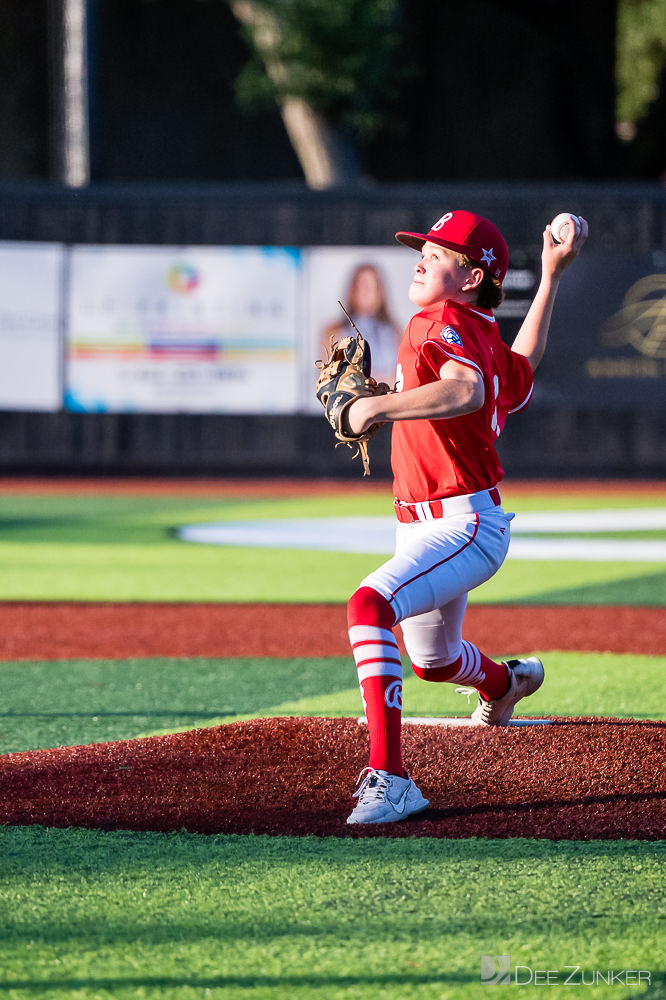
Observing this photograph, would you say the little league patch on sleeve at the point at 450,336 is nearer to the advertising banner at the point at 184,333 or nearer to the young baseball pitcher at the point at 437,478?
the young baseball pitcher at the point at 437,478

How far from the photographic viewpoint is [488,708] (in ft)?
15.1

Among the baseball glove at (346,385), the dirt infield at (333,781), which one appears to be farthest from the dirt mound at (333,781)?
the baseball glove at (346,385)

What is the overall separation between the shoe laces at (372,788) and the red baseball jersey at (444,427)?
2.60 feet

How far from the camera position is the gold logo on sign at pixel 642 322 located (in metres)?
18.0

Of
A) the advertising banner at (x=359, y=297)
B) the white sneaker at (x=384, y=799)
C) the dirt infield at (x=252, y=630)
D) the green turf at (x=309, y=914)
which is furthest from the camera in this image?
the advertising banner at (x=359, y=297)

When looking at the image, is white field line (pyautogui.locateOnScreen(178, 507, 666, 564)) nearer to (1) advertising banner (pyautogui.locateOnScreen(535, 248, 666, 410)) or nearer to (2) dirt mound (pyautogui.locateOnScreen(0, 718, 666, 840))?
(1) advertising banner (pyautogui.locateOnScreen(535, 248, 666, 410))

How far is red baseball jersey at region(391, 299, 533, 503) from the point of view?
3771 mm

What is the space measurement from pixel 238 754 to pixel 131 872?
1.11 m

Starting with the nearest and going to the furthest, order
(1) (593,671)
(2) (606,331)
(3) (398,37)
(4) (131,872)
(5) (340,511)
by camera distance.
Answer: (4) (131,872), (1) (593,671), (5) (340,511), (2) (606,331), (3) (398,37)

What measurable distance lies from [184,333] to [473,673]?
14.1 m

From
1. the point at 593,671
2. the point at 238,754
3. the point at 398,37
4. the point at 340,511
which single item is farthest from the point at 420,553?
the point at 398,37

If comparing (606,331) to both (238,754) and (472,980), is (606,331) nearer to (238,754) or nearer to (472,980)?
(238,754)

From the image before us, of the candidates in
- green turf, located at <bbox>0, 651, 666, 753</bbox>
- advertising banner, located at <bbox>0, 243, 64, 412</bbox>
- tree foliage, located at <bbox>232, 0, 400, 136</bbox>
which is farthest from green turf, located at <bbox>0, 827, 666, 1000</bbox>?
tree foliage, located at <bbox>232, 0, 400, 136</bbox>

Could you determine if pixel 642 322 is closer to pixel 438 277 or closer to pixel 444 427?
pixel 438 277
